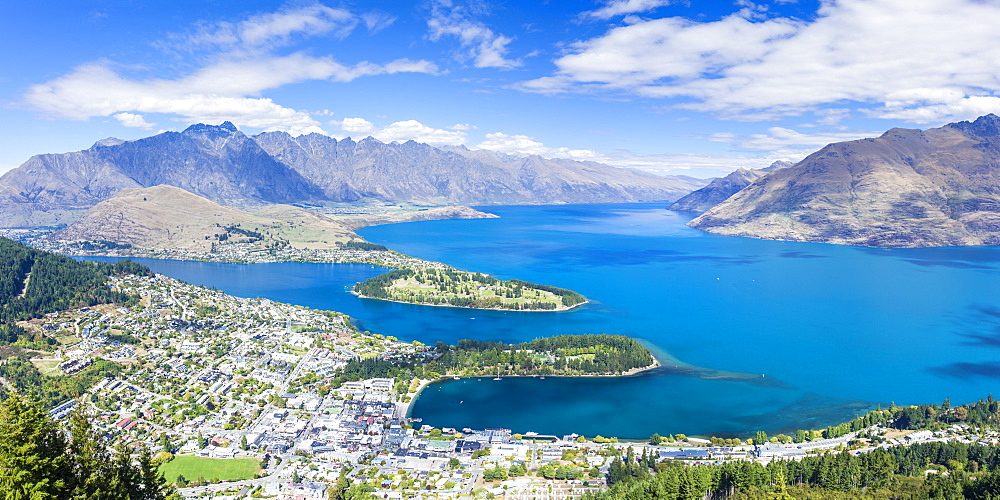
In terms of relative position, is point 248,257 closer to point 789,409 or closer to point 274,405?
point 274,405

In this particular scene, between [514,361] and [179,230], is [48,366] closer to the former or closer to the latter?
[514,361]

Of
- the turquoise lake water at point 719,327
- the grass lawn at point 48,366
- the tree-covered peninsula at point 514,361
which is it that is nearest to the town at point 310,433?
the grass lawn at point 48,366

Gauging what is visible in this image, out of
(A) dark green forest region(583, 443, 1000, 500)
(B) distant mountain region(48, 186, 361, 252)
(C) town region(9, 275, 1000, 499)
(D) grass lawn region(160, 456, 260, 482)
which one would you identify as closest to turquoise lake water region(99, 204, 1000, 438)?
(C) town region(9, 275, 1000, 499)

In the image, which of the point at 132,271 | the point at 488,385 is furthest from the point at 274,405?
the point at 132,271

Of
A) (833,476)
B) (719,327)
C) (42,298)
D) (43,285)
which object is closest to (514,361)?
(719,327)

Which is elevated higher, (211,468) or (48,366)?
(48,366)

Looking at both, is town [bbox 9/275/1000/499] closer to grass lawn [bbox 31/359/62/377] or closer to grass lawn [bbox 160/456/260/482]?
grass lawn [bbox 160/456/260/482]
